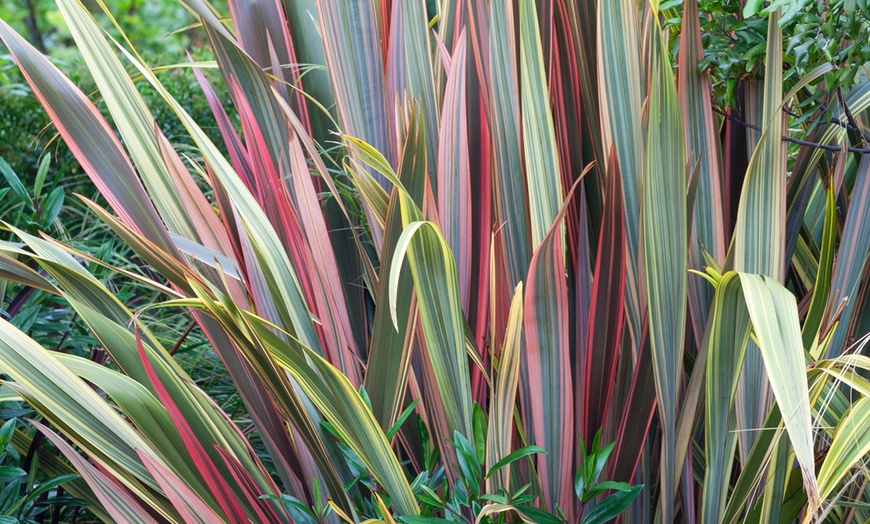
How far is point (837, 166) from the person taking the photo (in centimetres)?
101

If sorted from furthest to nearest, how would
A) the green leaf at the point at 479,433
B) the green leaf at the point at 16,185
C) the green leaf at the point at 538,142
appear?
the green leaf at the point at 16,185, the green leaf at the point at 538,142, the green leaf at the point at 479,433

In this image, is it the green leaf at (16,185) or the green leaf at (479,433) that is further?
the green leaf at (16,185)

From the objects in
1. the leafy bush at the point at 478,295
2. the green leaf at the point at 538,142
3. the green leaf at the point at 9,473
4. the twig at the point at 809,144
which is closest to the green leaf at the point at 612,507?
the leafy bush at the point at 478,295

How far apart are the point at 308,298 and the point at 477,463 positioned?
1.11 feet

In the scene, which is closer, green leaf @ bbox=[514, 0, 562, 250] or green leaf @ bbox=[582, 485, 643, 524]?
green leaf @ bbox=[582, 485, 643, 524]

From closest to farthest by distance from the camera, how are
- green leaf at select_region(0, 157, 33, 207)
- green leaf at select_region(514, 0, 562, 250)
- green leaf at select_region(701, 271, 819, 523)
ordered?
1. green leaf at select_region(701, 271, 819, 523)
2. green leaf at select_region(514, 0, 562, 250)
3. green leaf at select_region(0, 157, 33, 207)

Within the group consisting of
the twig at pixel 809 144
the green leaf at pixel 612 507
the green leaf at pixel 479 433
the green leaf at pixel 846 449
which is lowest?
the green leaf at pixel 612 507

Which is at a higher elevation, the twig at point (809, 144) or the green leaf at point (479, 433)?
the twig at point (809, 144)

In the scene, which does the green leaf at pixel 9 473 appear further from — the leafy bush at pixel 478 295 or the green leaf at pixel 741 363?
the green leaf at pixel 741 363

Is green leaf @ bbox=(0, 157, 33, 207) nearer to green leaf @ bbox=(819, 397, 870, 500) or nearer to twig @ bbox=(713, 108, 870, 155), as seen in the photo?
twig @ bbox=(713, 108, 870, 155)

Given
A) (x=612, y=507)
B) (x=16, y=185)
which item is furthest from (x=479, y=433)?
(x=16, y=185)

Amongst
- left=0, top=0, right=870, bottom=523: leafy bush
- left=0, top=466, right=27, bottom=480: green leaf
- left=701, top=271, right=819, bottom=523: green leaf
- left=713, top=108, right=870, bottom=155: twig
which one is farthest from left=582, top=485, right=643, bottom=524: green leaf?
left=0, top=466, right=27, bottom=480: green leaf

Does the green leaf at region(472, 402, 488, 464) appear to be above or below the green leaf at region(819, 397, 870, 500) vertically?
below

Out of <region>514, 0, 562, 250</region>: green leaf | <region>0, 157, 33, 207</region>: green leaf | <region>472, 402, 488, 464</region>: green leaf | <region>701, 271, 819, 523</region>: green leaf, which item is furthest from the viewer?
<region>0, 157, 33, 207</region>: green leaf
